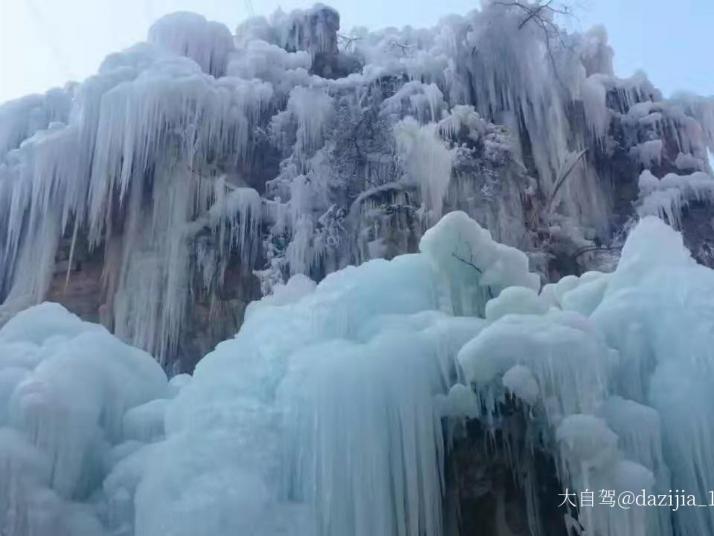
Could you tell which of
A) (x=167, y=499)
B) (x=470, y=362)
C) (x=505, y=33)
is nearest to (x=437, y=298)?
(x=470, y=362)

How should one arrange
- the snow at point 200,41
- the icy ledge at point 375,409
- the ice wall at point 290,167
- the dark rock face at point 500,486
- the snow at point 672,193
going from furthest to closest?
the snow at point 200,41
the snow at point 672,193
the ice wall at point 290,167
the dark rock face at point 500,486
the icy ledge at point 375,409

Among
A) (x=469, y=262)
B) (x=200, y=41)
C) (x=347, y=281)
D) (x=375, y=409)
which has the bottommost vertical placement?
(x=375, y=409)

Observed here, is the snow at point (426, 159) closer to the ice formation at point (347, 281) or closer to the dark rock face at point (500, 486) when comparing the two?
the ice formation at point (347, 281)

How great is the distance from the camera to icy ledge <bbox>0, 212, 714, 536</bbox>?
531 centimetres

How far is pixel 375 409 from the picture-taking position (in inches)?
218

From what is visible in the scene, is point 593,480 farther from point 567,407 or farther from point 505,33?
point 505,33

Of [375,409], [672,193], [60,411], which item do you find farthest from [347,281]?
[672,193]

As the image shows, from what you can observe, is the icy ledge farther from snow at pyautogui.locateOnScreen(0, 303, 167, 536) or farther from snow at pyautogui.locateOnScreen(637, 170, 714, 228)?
snow at pyautogui.locateOnScreen(637, 170, 714, 228)

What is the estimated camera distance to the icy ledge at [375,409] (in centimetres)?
531

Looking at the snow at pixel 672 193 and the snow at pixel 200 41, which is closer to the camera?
the snow at pixel 672 193

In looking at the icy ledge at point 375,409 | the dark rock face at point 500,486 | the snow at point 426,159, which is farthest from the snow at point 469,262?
the snow at point 426,159

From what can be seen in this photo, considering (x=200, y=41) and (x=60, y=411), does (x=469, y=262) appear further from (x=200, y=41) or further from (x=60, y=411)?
(x=200, y=41)

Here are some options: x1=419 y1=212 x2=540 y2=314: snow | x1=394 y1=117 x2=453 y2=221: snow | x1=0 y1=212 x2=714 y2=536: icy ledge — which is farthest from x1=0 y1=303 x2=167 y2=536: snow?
x1=394 y1=117 x2=453 y2=221: snow

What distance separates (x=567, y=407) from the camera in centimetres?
539
